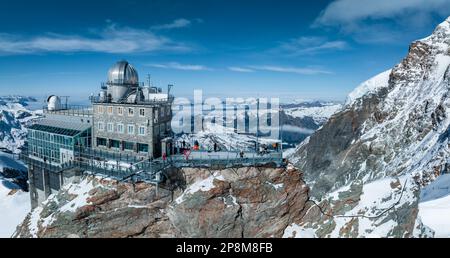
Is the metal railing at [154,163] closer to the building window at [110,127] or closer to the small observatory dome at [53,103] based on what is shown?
the building window at [110,127]

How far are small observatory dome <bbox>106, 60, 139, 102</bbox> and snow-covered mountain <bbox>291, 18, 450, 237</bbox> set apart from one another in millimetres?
30467

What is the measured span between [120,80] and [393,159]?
116 m

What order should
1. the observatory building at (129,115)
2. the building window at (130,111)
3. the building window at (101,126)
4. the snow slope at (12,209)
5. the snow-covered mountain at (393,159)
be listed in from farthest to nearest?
the snow slope at (12,209), the building window at (101,126), the building window at (130,111), the observatory building at (129,115), the snow-covered mountain at (393,159)

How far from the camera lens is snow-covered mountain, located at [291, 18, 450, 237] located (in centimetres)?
4047

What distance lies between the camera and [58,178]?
167 ft

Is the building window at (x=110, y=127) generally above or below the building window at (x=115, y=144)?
above

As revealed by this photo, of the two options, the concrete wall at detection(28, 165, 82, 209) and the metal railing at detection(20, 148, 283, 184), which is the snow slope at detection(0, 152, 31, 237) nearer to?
the concrete wall at detection(28, 165, 82, 209)

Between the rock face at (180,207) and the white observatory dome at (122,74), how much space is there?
47.7 feet

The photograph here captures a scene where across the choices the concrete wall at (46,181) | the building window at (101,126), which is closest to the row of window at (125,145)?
the building window at (101,126)

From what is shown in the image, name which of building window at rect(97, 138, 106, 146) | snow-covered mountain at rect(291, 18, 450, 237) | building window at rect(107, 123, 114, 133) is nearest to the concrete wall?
building window at rect(97, 138, 106, 146)

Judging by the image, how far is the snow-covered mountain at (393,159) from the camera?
133ft
